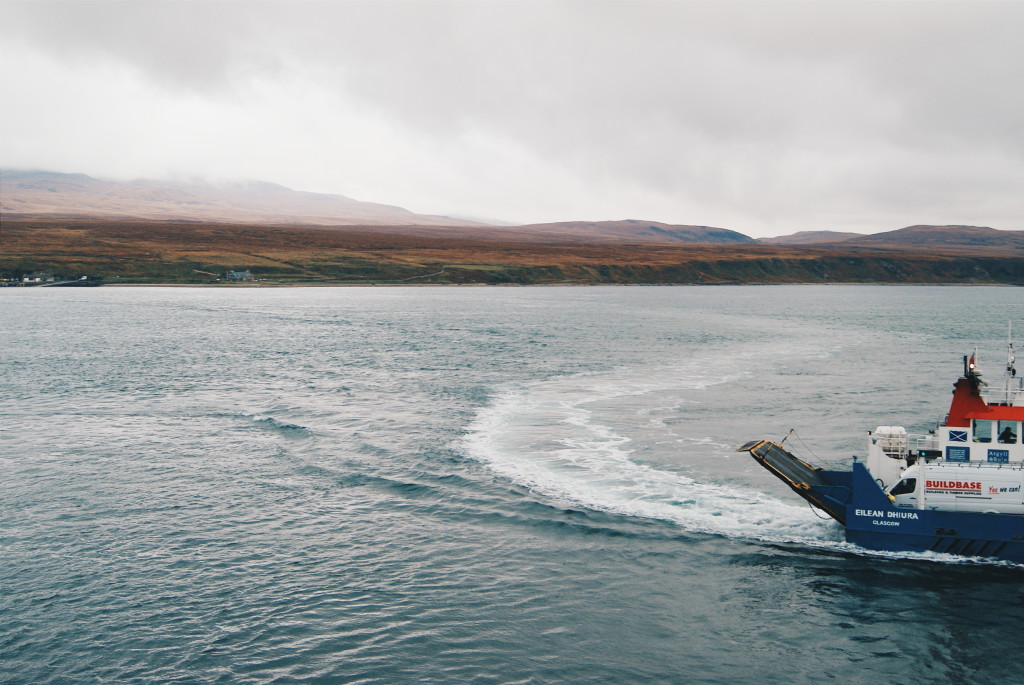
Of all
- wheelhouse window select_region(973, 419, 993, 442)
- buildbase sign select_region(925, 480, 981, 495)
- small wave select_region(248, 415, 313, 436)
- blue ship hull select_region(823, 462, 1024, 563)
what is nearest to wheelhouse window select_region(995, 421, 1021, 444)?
wheelhouse window select_region(973, 419, 993, 442)

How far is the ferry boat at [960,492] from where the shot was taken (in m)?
31.1

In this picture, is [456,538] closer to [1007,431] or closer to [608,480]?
[608,480]

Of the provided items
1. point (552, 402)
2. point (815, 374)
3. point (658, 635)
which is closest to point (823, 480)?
point (658, 635)

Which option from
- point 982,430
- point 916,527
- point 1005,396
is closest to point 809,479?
point 916,527

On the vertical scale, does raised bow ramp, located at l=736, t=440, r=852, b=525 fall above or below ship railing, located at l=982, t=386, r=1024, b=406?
below

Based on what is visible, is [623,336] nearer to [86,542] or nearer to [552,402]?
[552,402]

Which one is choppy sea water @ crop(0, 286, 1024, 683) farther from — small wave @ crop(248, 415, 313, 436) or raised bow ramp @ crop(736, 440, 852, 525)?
raised bow ramp @ crop(736, 440, 852, 525)

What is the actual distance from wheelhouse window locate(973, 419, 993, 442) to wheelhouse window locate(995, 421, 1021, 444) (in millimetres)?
281

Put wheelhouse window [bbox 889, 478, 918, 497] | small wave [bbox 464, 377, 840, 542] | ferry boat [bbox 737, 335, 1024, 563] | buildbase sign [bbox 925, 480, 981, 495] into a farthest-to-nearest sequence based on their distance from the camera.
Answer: small wave [bbox 464, 377, 840, 542]
wheelhouse window [bbox 889, 478, 918, 497]
buildbase sign [bbox 925, 480, 981, 495]
ferry boat [bbox 737, 335, 1024, 563]

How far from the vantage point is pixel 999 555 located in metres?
31.0

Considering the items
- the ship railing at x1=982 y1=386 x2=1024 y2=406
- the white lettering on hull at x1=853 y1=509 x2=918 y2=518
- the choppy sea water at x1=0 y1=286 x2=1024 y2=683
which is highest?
the ship railing at x1=982 y1=386 x2=1024 y2=406

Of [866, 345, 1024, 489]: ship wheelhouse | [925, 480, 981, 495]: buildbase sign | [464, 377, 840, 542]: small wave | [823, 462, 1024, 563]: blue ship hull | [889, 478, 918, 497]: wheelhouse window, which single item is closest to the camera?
[823, 462, 1024, 563]: blue ship hull

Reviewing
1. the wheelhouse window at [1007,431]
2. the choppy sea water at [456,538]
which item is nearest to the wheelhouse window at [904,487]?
the choppy sea water at [456,538]

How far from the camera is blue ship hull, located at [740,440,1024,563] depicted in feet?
101
